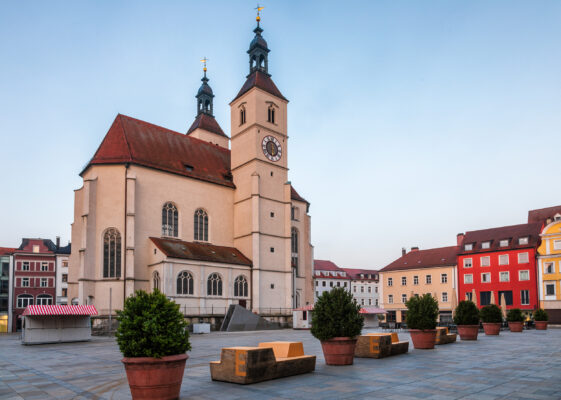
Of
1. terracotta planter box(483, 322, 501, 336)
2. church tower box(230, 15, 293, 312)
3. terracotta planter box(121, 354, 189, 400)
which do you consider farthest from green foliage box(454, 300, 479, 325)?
church tower box(230, 15, 293, 312)

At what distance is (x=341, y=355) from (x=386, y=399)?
453 cm

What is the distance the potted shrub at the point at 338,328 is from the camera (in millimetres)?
13102

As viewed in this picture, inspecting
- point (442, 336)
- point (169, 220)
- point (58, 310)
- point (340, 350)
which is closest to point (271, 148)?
point (169, 220)

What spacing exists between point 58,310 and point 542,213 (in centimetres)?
6135

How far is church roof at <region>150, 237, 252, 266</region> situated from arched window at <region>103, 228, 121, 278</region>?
2940mm

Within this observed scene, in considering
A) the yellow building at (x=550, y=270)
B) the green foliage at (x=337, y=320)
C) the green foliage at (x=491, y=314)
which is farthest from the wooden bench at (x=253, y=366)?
the yellow building at (x=550, y=270)

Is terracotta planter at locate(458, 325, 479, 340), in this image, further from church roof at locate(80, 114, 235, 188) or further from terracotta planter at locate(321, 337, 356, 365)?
church roof at locate(80, 114, 235, 188)

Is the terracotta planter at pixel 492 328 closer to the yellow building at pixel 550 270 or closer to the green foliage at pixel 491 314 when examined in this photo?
the green foliage at pixel 491 314

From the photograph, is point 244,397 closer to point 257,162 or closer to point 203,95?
point 257,162

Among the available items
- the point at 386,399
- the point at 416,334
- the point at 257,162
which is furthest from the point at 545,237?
the point at 386,399

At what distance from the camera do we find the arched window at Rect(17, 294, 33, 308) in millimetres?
59438

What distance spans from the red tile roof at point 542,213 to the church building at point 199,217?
108 ft

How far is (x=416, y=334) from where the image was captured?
17812mm

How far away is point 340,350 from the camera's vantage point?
13.1m
